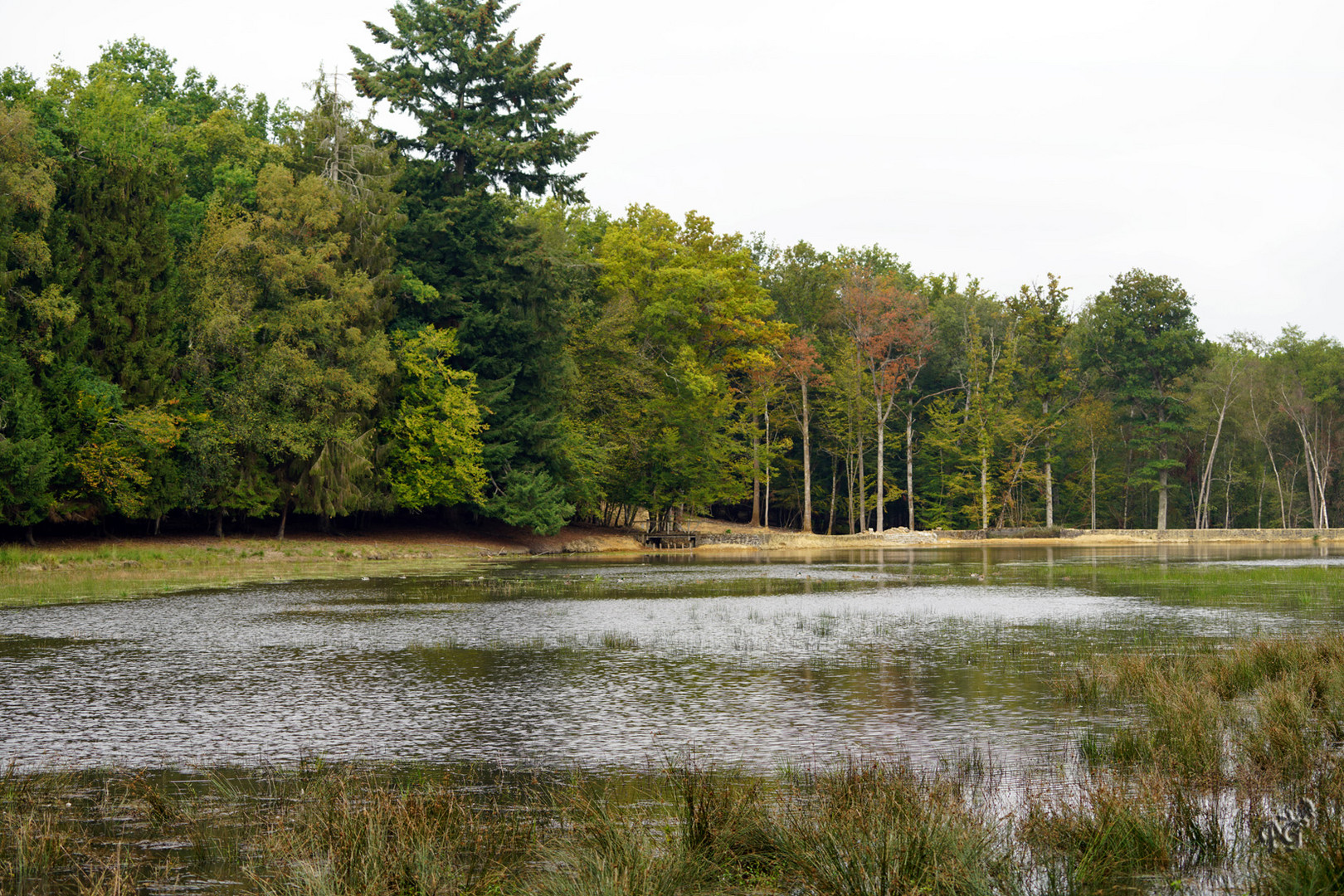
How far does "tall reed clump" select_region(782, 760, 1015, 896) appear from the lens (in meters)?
7.04

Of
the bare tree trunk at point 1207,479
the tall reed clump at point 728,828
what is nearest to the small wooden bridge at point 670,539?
the bare tree trunk at point 1207,479

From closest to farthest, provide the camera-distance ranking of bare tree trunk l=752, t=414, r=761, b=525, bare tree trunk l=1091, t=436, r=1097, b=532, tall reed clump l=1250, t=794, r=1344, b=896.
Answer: tall reed clump l=1250, t=794, r=1344, b=896 → bare tree trunk l=752, t=414, r=761, b=525 → bare tree trunk l=1091, t=436, r=1097, b=532

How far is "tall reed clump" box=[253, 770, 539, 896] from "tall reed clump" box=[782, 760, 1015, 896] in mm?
2161

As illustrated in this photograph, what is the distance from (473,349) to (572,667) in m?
44.4

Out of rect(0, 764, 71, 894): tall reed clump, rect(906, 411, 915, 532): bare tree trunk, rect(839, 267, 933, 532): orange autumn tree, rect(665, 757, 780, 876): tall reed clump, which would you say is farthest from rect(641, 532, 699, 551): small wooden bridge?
rect(665, 757, 780, 876): tall reed clump

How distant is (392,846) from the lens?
7938mm

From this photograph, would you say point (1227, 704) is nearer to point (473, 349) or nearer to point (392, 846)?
point (392, 846)

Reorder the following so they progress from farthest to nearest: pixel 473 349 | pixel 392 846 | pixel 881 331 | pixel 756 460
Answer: pixel 881 331, pixel 756 460, pixel 473 349, pixel 392 846

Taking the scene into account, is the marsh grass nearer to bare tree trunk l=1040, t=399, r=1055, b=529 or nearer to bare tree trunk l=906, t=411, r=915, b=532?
bare tree trunk l=906, t=411, r=915, b=532

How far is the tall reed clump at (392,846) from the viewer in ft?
24.1

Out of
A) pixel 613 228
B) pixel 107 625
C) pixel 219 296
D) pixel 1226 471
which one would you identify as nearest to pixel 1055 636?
pixel 107 625

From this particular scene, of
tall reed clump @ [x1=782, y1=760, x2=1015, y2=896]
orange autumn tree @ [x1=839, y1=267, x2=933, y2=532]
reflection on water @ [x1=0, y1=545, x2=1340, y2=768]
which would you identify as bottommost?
reflection on water @ [x1=0, y1=545, x2=1340, y2=768]

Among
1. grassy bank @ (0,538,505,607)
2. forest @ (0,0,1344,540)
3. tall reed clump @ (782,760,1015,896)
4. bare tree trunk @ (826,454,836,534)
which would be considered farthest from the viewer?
bare tree trunk @ (826,454,836,534)

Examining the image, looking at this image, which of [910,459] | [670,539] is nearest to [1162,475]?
[910,459]
